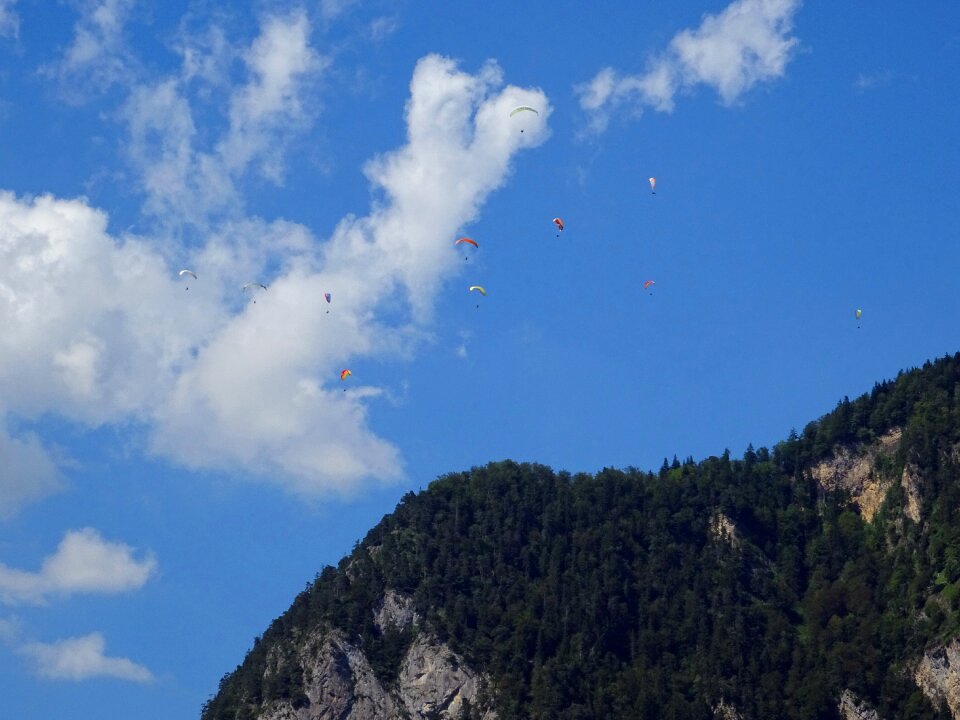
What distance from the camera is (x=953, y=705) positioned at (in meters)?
198

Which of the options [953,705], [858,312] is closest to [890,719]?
[953,705]

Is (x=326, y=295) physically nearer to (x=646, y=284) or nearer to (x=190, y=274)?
(x=190, y=274)

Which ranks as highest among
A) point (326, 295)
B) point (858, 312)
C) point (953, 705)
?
point (326, 295)

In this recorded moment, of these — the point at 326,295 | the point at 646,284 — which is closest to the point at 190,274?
the point at 326,295

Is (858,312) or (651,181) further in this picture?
(858,312)

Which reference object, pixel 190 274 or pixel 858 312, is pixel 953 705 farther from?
pixel 190 274

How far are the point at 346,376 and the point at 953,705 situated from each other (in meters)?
75.4

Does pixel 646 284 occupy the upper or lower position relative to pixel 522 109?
lower

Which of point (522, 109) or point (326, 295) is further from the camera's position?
point (326, 295)

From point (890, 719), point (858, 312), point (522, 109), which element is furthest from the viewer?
point (890, 719)

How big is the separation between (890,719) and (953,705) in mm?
6948

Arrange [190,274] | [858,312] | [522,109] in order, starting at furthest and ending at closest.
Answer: [858,312]
[190,274]
[522,109]

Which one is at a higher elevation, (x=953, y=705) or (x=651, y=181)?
(x=651, y=181)

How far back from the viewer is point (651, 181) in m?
169
